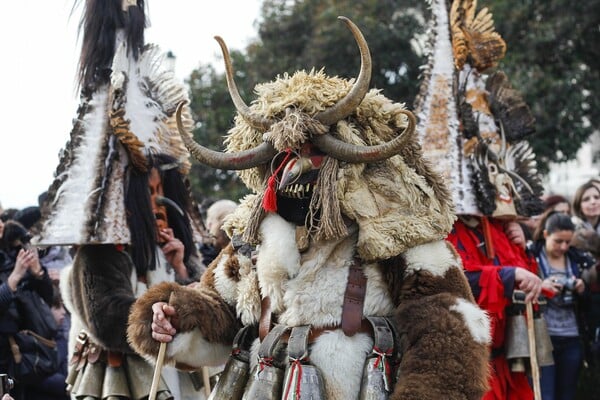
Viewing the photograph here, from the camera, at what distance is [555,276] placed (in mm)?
6941

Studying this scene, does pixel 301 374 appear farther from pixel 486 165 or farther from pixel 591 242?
pixel 591 242

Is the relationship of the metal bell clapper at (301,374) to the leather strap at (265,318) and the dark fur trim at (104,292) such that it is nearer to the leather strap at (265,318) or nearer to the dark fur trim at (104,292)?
the leather strap at (265,318)

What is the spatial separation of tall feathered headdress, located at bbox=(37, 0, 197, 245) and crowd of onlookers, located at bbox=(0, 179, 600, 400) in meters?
1.10

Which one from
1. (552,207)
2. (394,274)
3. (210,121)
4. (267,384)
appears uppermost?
(210,121)

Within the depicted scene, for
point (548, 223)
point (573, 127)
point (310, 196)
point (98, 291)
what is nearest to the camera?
point (310, 196)

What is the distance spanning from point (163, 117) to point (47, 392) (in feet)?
7.58

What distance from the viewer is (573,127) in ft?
42.5

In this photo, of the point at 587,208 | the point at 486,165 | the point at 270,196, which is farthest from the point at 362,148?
the point at 587,208

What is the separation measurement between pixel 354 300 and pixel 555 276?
3812mm

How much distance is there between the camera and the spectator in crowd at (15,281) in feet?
20.0

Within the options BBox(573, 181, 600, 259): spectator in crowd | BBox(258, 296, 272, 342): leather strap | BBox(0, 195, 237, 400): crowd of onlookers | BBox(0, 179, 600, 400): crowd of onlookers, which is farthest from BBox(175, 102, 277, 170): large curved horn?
BBox(573, 181, 600, 259): spectator in crowd

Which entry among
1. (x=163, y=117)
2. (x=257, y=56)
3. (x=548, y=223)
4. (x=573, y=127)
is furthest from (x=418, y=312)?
(x=257, y=56)

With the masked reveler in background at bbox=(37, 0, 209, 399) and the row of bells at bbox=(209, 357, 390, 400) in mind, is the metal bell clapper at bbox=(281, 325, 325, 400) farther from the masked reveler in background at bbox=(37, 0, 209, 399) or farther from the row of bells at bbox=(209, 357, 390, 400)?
A: the masked reveler in background at bbox=(37, 0, 209, 399)

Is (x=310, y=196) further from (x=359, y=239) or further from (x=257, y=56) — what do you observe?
(x=257, y=56)
